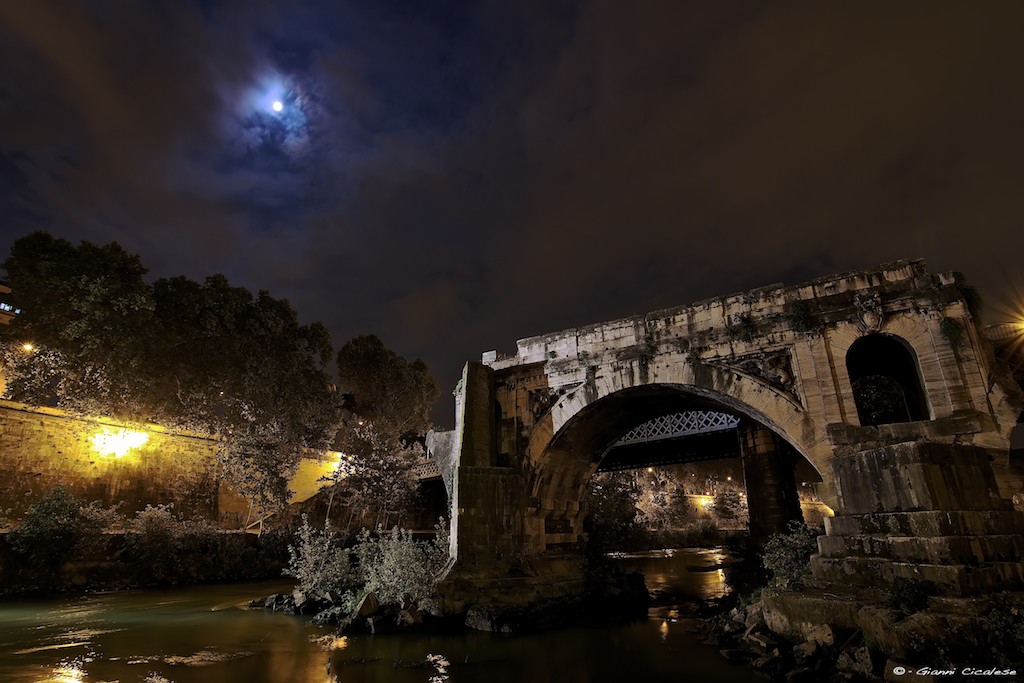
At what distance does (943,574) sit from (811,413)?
3615 millimetres

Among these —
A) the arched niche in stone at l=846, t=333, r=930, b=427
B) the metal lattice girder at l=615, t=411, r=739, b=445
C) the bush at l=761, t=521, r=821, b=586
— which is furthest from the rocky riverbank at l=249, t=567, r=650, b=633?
the arched niche in stone at l=846, t=333, r=930, b=427

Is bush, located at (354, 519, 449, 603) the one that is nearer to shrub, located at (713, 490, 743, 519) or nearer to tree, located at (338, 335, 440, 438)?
tree, located at (338, 335, 440, 438)

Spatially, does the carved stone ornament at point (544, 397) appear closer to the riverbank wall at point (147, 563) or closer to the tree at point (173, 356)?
the tree at point (173, 356)

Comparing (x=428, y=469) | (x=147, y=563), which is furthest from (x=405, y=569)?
(x=428, y=469)

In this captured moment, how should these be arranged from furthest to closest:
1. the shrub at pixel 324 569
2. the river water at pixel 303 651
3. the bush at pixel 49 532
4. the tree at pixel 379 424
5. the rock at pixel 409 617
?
the tree at pixel 379 424, the bush at pixel 49 532, the shrub at pixel 324 569, the rock at pixel 409 617, the river water at pixel 303 651

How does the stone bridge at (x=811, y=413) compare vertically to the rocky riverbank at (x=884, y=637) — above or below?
above

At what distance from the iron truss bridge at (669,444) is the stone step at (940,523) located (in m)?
10.2

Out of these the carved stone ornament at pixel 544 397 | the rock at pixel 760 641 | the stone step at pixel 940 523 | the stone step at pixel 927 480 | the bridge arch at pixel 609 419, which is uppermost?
the carved stone ornament at pixel 544 397

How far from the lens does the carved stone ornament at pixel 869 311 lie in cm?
930

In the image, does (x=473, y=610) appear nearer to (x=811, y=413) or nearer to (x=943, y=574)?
(x=811, y=413)

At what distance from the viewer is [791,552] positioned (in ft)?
30.3

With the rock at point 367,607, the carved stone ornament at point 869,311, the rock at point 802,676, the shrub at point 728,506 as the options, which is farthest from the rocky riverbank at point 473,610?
the shrub at point 728,506

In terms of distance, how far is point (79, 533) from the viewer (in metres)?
17.1

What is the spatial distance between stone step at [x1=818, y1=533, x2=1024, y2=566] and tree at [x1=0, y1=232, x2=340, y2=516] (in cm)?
2154
